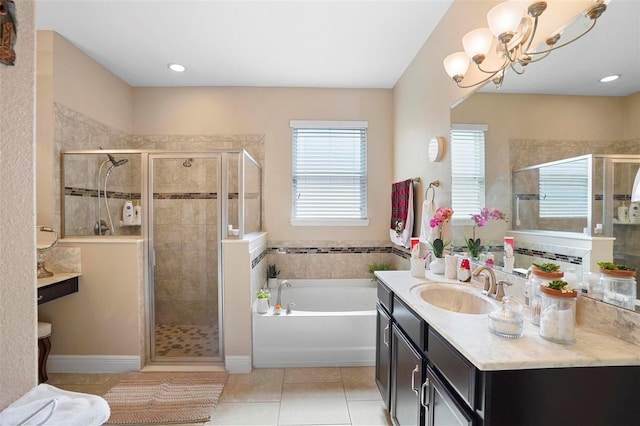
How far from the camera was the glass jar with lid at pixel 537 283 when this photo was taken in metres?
1.16

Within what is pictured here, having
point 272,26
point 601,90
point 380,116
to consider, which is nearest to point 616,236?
point 601,90

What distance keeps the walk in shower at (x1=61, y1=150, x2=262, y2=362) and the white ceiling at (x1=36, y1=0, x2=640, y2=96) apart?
0.93 m

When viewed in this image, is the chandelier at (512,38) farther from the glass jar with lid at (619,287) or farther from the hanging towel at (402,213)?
the hanging towel at (402,213)

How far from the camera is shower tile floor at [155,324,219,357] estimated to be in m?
2.67

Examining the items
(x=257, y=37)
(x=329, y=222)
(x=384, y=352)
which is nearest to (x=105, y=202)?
(x=257, y=37)

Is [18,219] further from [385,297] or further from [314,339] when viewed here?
[314,339]

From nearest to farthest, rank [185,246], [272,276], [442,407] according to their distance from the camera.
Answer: [442,407], [185,246], [272,276]

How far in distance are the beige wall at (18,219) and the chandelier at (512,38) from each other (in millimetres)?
1745

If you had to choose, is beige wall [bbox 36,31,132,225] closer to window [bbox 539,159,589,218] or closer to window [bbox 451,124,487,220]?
window [bbox 451,124,487,220]

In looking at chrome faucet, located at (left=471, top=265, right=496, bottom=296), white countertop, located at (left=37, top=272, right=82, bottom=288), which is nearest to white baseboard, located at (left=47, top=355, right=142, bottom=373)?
white countertop, located at (left=37, top=272, right=82, bottom=288)

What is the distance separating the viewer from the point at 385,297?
189 centimetres

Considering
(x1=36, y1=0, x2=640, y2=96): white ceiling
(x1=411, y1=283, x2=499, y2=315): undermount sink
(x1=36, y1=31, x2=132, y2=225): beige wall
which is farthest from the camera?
(x1=36, y1=31, x2=132, y2=225): beige wall

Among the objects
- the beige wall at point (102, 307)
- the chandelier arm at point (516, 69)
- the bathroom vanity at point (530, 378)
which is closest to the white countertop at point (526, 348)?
the bathroom vanity at point (530, 378)

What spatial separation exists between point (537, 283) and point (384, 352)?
106 cm
